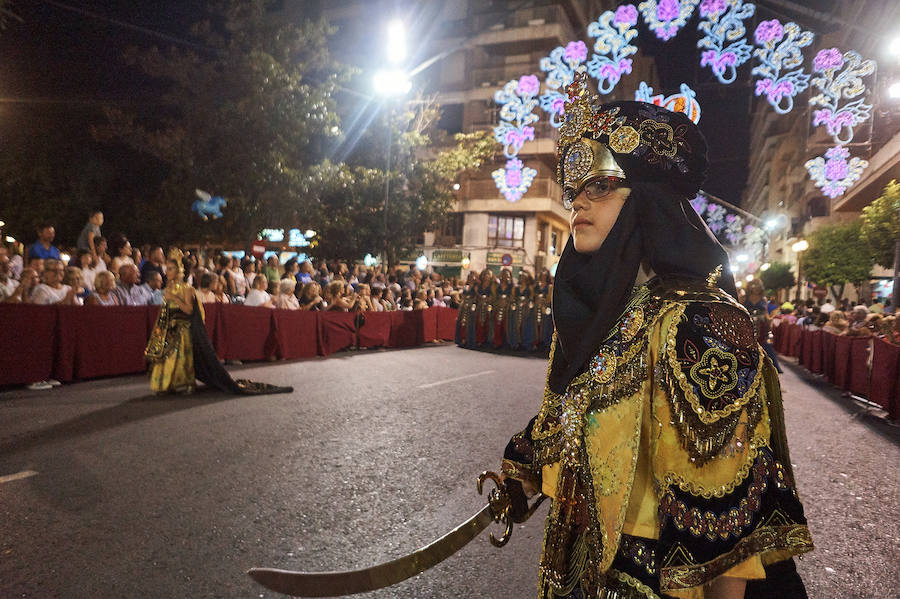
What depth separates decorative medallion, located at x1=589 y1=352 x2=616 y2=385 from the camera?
4.60 ft

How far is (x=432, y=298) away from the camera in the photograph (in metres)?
19.4

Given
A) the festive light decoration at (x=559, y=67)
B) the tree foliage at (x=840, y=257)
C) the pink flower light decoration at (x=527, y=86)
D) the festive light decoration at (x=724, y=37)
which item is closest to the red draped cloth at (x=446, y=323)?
the pink flower light decoration at (x=527, y=86)

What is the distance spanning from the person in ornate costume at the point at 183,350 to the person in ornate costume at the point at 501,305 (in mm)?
9277

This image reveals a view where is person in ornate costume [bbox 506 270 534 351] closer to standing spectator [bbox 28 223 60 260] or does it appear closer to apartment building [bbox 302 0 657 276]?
standing spectator [bbox 28 223 60 260]

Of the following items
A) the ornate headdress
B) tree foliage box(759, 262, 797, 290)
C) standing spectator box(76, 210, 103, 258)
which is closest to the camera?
the ornate headdress

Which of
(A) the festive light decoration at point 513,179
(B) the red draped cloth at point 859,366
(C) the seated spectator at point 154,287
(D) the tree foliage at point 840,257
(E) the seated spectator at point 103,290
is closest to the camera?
(E) the seated spectator at point 103,290

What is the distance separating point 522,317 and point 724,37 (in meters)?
8.41

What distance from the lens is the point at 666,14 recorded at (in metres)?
11.3

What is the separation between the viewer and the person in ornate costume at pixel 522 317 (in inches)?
623

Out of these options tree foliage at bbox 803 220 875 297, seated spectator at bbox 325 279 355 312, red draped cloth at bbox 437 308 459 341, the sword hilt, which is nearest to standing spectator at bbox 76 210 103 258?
seated spectator at bbox 325 279 355 312

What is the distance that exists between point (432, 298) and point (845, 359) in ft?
40.0

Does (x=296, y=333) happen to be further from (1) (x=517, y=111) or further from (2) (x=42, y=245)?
(1) (x=517, y=111)

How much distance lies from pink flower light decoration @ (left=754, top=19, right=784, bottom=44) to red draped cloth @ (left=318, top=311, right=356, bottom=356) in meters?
10.9

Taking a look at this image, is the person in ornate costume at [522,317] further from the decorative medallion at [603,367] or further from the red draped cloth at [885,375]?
the decorative medallion at [603,367]
